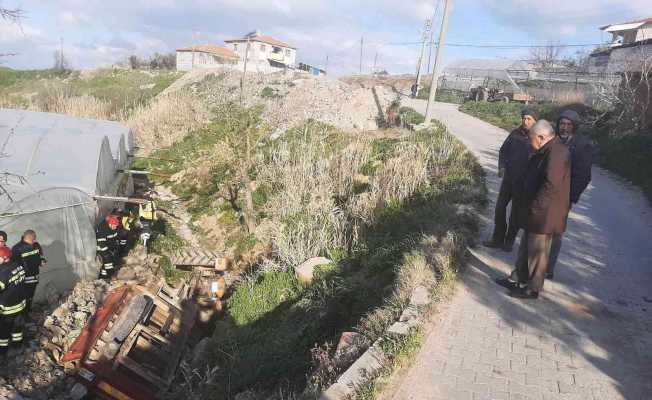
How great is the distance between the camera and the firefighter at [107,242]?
28.1ft

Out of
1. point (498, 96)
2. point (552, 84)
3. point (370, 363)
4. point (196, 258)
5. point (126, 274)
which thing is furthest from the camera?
point (552, 84)

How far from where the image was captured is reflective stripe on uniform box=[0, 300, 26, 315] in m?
6.16

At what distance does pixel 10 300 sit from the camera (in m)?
6.17

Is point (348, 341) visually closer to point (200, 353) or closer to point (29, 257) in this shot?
point (200, 353)

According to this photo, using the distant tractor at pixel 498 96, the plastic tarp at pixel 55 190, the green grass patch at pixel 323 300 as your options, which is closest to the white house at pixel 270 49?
the distant tractor at pixel 498 96

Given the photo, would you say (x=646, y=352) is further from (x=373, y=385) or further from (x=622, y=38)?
(x=622, y=38)

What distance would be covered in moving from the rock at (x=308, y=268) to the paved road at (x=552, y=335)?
2.55 metres

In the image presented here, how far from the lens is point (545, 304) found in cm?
Answer: 459

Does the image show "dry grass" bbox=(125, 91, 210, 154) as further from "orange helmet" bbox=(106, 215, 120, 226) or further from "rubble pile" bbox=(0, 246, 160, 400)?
"rubble pile" bbox=(0, 246, 160, 400)

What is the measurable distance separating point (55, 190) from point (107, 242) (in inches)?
55.3

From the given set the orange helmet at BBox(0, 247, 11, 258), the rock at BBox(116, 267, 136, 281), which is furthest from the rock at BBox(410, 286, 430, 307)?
the rock at BBox(116, 267, 136, 281)

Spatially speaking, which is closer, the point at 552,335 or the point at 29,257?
the point at 552,335

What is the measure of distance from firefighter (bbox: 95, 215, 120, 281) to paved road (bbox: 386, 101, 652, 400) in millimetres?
6730

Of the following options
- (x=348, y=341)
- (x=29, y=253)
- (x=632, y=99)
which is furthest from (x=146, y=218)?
(x=632, y=99)
